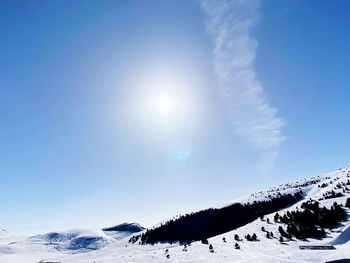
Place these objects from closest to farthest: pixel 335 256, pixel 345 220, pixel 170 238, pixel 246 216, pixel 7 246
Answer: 1. pixel 335 256
2. pixel 345 220
3. pixel 170 238
4. pixel 246 216
5. pixel 7 246

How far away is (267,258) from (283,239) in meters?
16.8

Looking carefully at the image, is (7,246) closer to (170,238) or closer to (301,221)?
(170,238)

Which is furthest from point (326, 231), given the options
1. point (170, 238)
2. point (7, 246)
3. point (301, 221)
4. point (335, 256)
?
point (7, 246)

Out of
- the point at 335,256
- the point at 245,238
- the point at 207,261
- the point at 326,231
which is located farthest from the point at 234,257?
the point at 326,231

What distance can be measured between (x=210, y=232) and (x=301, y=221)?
205 feet

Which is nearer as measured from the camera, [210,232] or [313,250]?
[313,250]

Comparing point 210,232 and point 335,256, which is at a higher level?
point 210,232

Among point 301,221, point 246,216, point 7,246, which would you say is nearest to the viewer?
point 301,221

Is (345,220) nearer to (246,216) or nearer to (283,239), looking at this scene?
(283,239)

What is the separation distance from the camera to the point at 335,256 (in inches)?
1154

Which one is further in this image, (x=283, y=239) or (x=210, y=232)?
(x=210, y=232)

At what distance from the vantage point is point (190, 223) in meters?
122

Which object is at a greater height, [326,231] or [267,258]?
[326,231]

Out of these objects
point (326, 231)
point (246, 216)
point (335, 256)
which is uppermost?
point (246, 216)
